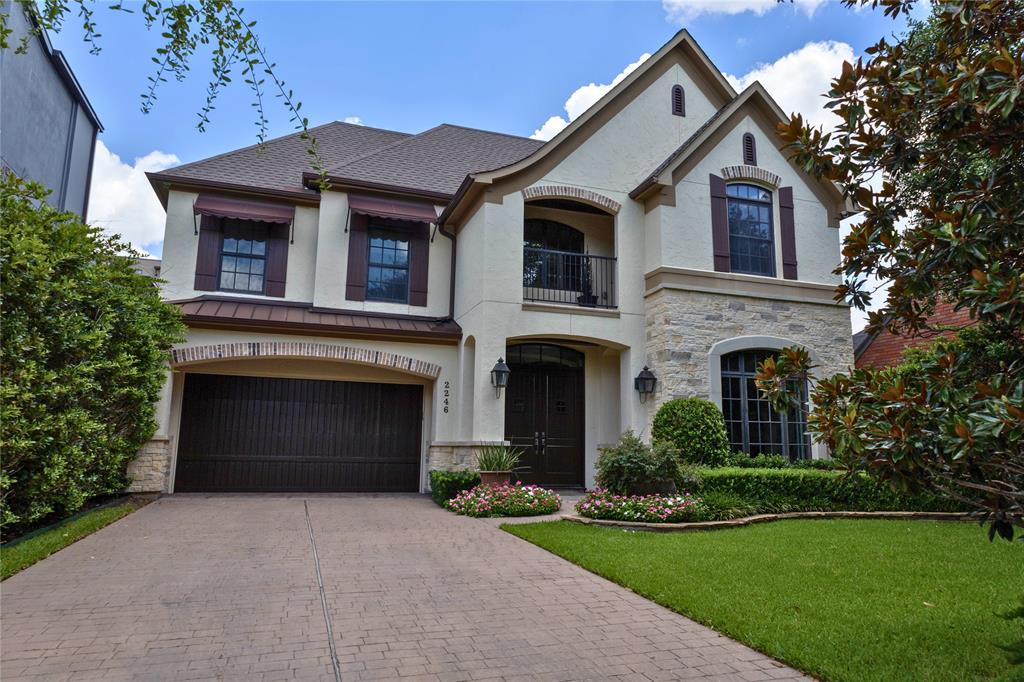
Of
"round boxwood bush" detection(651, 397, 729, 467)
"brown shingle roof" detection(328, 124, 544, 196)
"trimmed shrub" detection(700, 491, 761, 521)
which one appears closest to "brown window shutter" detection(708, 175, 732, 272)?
"round boxwood bush" detection(651, 397, 729, 467)

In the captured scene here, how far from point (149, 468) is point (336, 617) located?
341 inches

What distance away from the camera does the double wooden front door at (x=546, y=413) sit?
13.8 m

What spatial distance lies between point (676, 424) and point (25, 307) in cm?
988

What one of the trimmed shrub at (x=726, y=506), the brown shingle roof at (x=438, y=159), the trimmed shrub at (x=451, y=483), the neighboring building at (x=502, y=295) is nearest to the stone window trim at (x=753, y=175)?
the neighboring building at (x=502, y=295)

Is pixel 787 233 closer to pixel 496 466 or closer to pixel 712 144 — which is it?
pixel 712 144

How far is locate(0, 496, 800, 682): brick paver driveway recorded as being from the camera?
3959mm

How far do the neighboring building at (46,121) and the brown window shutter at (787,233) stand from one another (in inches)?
593

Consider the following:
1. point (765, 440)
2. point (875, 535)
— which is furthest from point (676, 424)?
point (875, 535)

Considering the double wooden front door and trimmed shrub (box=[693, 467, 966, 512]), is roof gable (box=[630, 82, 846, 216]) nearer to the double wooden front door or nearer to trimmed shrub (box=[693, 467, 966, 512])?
the double wooden front door

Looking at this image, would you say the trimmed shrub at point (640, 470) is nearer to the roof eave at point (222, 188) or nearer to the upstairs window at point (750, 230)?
the upstairs window at point (750, 230)

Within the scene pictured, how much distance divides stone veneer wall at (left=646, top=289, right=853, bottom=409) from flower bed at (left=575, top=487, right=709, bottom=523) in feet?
9.41

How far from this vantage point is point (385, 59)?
4.80 m

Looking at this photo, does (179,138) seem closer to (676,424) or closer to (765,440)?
(676,424)

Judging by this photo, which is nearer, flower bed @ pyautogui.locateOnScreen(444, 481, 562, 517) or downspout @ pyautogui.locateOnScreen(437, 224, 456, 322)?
flower bed @ pyautogui.locateOnScreen(444, 481, 562, 517)
